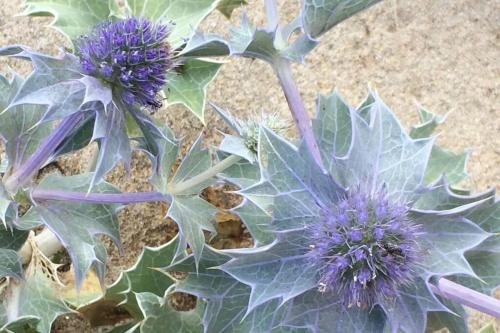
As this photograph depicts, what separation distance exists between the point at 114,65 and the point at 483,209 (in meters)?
Answer: 0.81

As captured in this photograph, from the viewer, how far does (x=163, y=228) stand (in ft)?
6.41

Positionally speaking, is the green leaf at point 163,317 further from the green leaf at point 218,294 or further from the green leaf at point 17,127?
the green leaf at point 17,127

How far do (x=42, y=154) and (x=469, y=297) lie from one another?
919 millimetres

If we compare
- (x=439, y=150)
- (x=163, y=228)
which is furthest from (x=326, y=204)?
(x=163, y=228)

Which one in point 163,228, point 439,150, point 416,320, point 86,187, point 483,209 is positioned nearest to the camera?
point 416,320

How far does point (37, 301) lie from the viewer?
5.32 ft

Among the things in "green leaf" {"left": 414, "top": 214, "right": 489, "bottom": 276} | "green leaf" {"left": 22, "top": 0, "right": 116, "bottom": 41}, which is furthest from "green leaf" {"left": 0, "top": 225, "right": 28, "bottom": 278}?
"green leaf" {"left": 414, "top": 214, "right": 489, "bottom": 276}

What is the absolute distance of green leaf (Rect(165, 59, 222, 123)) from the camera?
163cm

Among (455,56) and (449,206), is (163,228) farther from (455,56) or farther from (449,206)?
(455,56)

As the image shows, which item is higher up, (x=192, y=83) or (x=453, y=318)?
(x=192, y=83)

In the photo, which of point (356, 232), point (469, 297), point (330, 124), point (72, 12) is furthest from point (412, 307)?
point (72, 12)

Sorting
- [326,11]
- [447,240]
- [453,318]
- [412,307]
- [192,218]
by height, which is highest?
[326,11]

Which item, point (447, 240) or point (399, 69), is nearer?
point (447, 240)

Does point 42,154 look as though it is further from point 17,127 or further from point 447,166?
point 447,166
